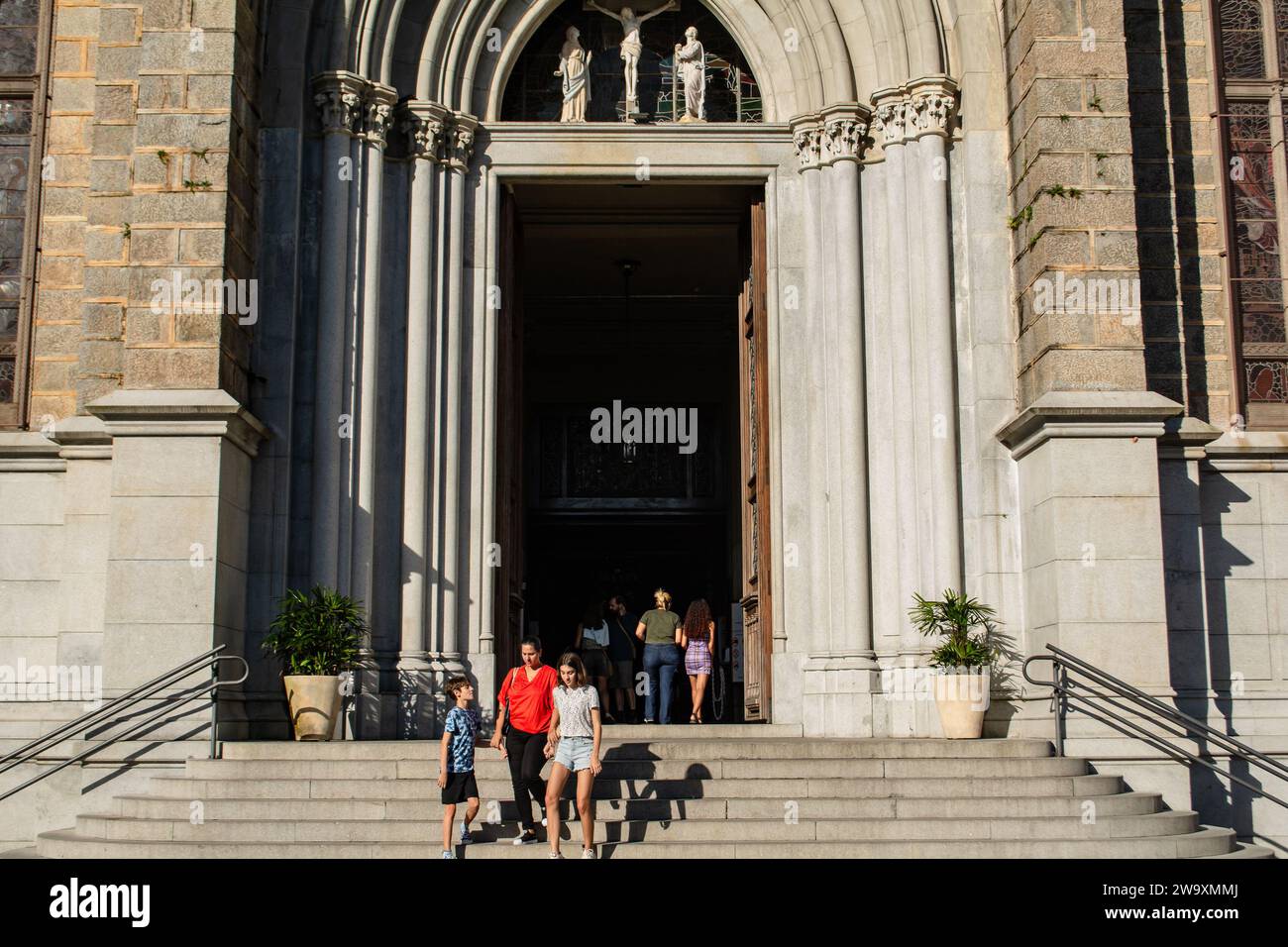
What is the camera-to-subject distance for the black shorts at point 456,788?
34.3ft

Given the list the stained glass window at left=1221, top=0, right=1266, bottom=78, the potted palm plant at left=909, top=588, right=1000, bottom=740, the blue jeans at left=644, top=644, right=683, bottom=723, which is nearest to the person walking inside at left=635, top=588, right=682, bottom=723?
the blue jeans at left=644, top=644, right=683, bottom=723

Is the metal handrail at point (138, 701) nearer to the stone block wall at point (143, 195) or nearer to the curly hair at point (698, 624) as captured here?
the stone block wall at point (143, 195)

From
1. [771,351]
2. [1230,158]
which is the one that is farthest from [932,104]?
[1230,158]

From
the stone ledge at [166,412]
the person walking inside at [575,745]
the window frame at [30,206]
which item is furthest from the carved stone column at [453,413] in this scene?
the window frame at [30,206]

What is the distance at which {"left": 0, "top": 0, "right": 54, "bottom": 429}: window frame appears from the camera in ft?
46.8

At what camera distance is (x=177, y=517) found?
12602mm

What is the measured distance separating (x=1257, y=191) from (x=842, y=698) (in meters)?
6.56

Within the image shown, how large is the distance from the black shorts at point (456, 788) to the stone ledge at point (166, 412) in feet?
13.2

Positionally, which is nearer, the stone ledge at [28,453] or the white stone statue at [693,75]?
the stone ledge at [28,453]

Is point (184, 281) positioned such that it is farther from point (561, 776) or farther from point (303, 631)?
point (561, 776)

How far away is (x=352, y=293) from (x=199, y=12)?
2.86 metres

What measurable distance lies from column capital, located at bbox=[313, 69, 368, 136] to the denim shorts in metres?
6.92

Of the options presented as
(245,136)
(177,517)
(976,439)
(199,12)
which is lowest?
(177,517)
